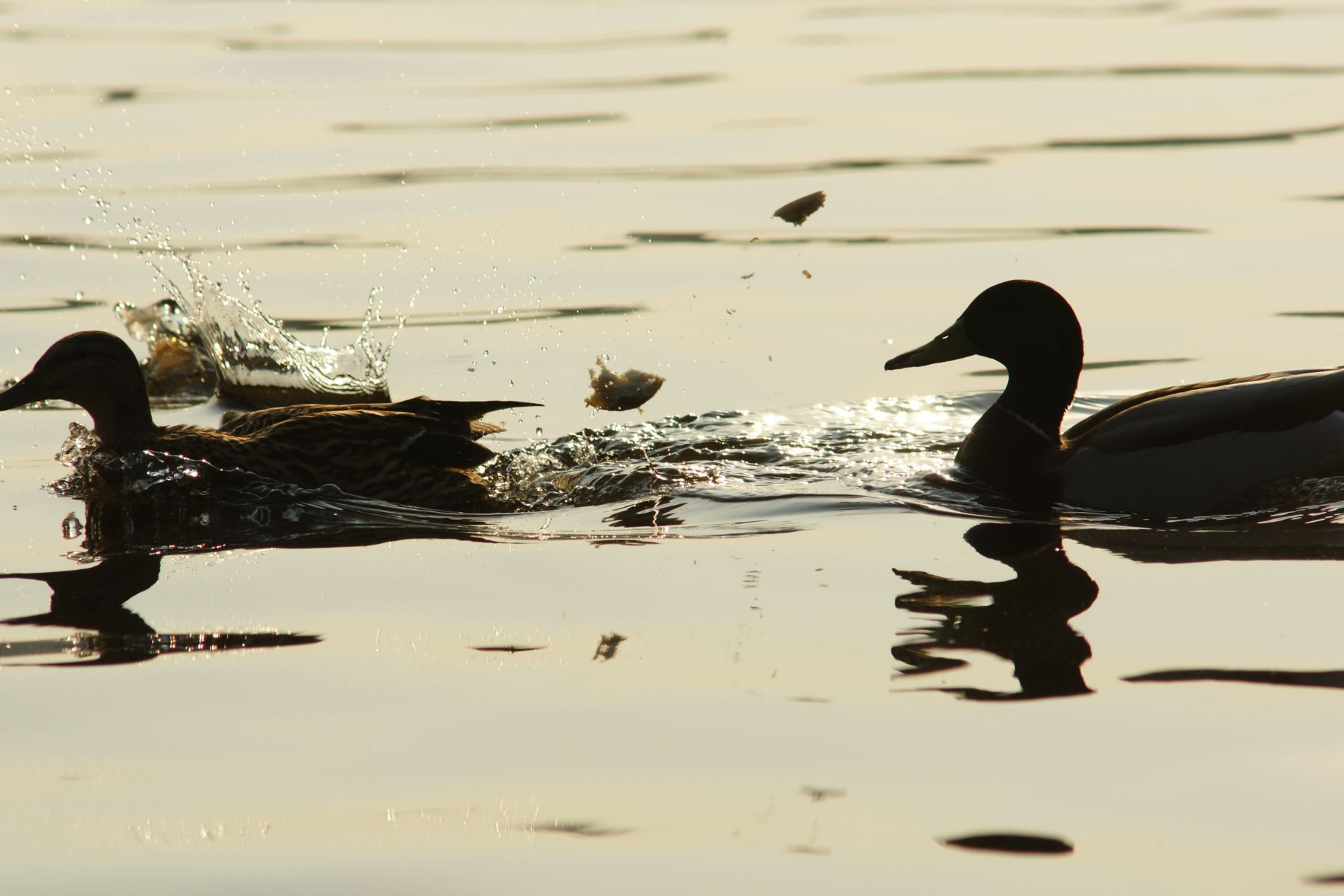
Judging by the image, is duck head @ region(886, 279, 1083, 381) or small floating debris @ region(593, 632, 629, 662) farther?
duck head @ region(886, 279, 1083, 381)

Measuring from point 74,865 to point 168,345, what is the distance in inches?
246

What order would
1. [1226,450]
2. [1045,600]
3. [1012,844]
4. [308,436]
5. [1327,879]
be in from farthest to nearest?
[308,436], [1226,450], [1045,600], [1012,844], [1327,879]

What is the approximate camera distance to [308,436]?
675 centimetres

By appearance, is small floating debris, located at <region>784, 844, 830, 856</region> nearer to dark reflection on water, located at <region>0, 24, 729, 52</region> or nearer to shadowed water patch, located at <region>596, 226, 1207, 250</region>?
shadowed water patch, located at <region>596, 226, 1207, 250</region>

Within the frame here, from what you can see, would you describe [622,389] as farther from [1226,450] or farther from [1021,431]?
[1226,450]

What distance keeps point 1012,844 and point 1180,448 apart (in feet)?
10.6

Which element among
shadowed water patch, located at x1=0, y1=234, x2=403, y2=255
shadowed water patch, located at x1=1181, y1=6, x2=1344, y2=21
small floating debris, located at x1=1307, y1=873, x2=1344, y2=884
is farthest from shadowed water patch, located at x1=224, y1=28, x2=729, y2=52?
small floating debris, located at x1=1307, y1=873, x2=1344, y2=884

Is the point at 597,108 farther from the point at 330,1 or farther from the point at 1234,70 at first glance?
the point at 330,1

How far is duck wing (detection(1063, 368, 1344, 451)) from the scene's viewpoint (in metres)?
6.39

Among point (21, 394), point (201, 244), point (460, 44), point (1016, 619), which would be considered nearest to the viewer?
point (1016, 619)

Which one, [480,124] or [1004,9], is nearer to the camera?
[480,124]

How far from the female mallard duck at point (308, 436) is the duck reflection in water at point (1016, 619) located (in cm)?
212

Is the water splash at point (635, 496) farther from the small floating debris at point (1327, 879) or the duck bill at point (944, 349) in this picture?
the small floating debris at point (1327, 879)

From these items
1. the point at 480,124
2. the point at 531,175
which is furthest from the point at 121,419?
the point at 480,124
